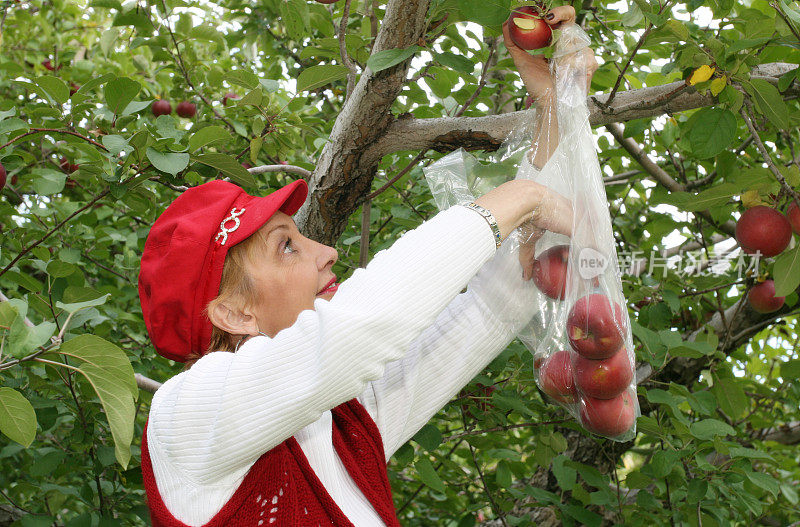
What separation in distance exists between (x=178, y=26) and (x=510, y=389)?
157 centimetres

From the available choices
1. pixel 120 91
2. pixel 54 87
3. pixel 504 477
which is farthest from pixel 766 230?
pixel 54 87

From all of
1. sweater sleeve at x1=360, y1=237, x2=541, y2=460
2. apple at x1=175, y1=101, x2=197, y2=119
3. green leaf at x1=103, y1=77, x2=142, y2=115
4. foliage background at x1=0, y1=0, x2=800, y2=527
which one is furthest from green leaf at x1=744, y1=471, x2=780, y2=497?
apple at x1=175, y1=101, x2=197, y2=119

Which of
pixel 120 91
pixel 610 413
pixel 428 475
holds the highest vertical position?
pixel 120 91

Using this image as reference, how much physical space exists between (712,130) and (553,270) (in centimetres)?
59

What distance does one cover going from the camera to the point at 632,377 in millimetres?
1313

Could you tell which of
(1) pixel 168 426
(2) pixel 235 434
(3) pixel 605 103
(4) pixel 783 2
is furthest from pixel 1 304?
(4) pixel 783 2

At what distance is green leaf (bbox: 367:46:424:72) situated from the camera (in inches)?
57.1

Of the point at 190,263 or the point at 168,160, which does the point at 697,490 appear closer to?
the point at 190,263

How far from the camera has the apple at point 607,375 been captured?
50.0 inches

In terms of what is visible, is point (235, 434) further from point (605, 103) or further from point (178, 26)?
point (178, 26)

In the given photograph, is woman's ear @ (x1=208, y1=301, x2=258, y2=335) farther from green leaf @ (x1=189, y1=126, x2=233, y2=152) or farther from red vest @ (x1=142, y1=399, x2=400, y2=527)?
green leaf @ (x1=189, y1=126, x2=233, y2=152)

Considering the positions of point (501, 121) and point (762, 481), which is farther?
point (762, 481)

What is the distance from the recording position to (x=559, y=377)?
1340 millimetres

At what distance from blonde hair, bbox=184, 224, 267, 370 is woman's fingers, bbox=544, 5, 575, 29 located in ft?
2.13
